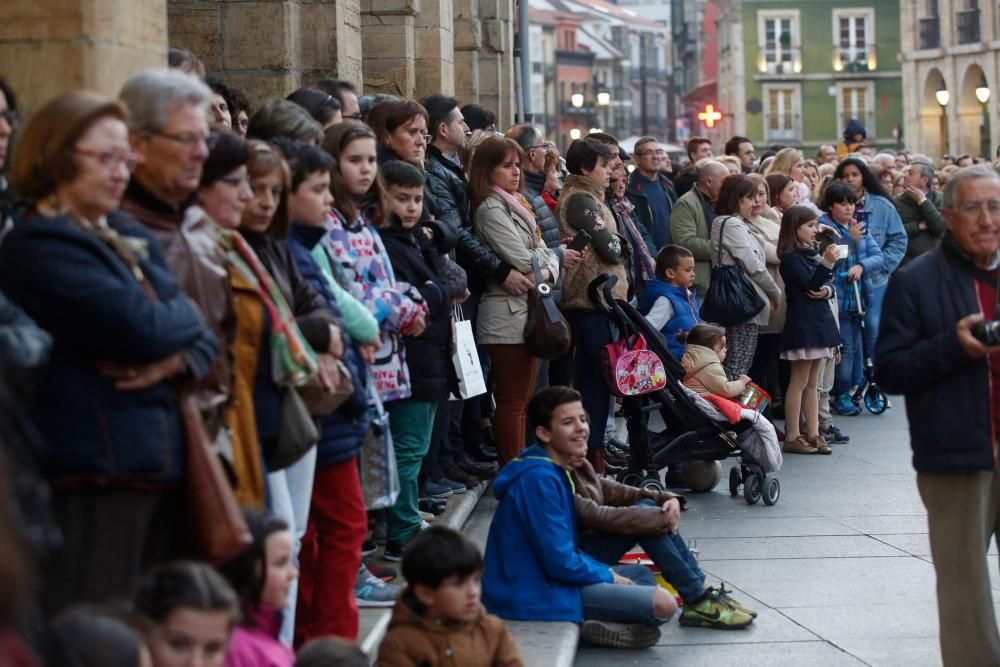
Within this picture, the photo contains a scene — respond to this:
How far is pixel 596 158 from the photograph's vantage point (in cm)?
1088

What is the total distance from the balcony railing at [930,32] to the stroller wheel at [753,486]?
57.4 metres

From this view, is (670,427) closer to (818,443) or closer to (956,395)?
(818,443)

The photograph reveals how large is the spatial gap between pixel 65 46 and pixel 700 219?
8.03 meters

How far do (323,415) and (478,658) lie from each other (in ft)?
3.12

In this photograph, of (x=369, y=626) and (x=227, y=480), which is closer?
(x=227, y=480)

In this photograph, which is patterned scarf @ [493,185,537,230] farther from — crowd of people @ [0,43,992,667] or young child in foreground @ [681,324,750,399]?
young child in foreground @ [681,324,750,399]

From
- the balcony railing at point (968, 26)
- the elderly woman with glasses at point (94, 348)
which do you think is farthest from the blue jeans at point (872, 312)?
the balcony railing at point (968, 26)

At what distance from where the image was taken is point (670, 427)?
35.5 ft

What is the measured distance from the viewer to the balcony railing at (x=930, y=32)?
65.3 metres

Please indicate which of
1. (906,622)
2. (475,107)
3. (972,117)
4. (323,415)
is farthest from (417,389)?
(972,117)

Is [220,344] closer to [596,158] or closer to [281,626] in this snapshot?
[281,626]

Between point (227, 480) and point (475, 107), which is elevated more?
point (475, 107)

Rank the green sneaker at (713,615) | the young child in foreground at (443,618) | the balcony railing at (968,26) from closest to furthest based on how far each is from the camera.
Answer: the young child in foreground at (443,618) < the green sneaker at (713,615) < the balcony railing at (968,26)

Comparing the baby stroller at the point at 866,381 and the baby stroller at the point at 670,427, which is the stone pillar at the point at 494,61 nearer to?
the baby stroller at the point at 866,381
